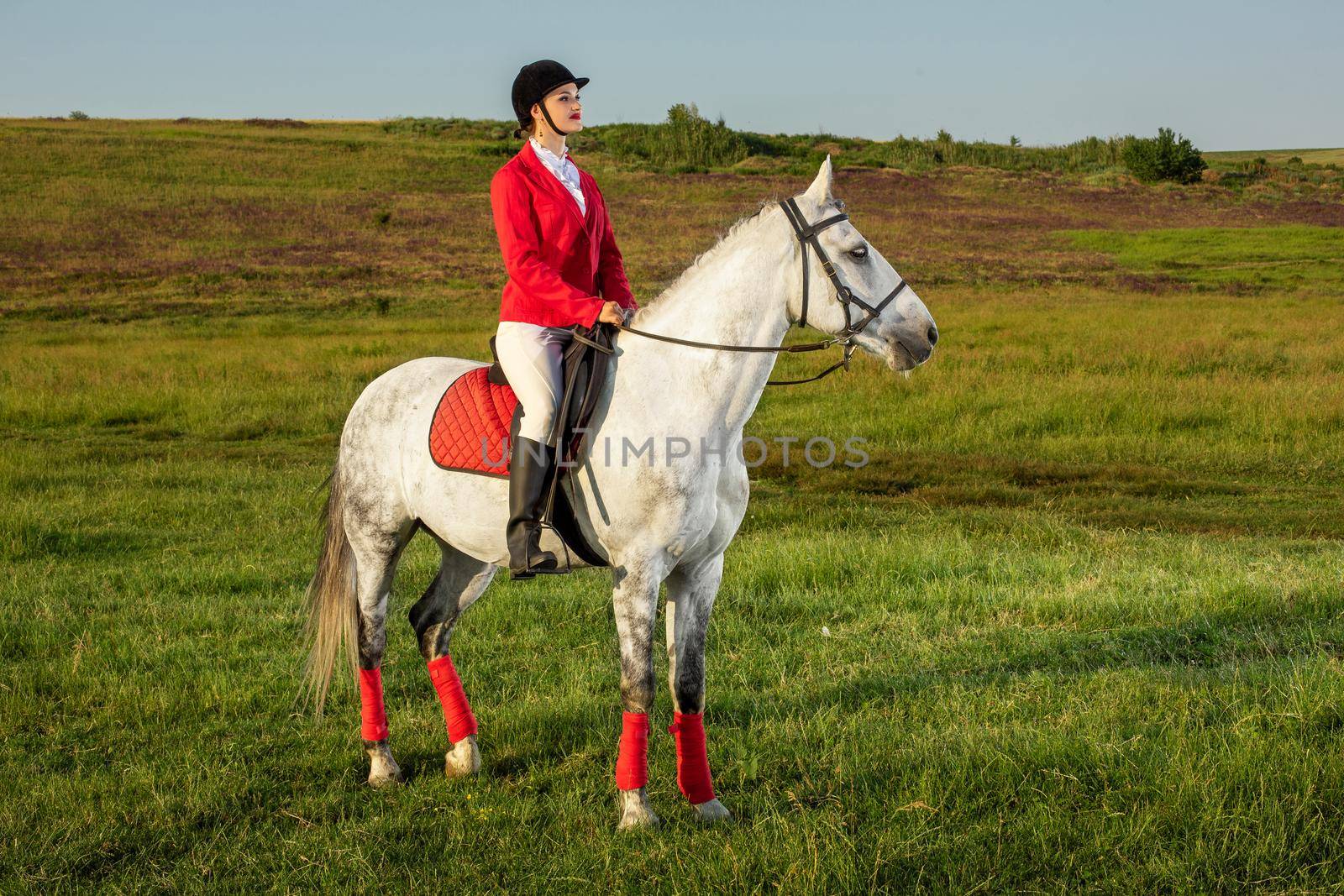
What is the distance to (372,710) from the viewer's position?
5.16 m

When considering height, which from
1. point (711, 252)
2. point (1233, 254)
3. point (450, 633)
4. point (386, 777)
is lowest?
point (386, 777)

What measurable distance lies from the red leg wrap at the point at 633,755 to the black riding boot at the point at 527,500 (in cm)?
80

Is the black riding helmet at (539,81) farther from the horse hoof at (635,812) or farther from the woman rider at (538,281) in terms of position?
the horse hoof at (635,812)

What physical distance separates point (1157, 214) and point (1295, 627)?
2013 inches

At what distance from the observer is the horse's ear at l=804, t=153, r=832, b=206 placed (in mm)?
4227

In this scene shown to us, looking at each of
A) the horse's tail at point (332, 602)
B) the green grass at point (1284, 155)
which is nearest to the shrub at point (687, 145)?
the green grass at point (1284, 155)

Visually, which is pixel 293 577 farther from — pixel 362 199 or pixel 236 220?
pixel 362 199

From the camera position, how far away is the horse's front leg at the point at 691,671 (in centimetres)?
454

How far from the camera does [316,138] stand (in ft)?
229

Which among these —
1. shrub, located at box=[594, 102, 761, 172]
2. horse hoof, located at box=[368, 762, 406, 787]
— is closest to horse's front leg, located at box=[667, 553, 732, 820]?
horse hoof, located at box=[368, 762, 406, 787]

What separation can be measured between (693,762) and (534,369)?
1872 mm

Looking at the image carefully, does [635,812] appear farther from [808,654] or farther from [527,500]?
[808,654]

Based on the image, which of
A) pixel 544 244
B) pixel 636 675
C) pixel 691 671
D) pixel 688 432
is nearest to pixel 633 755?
pixel 636 675

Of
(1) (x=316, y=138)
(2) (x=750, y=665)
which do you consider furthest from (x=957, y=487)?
(1) (x=316, y=138)
